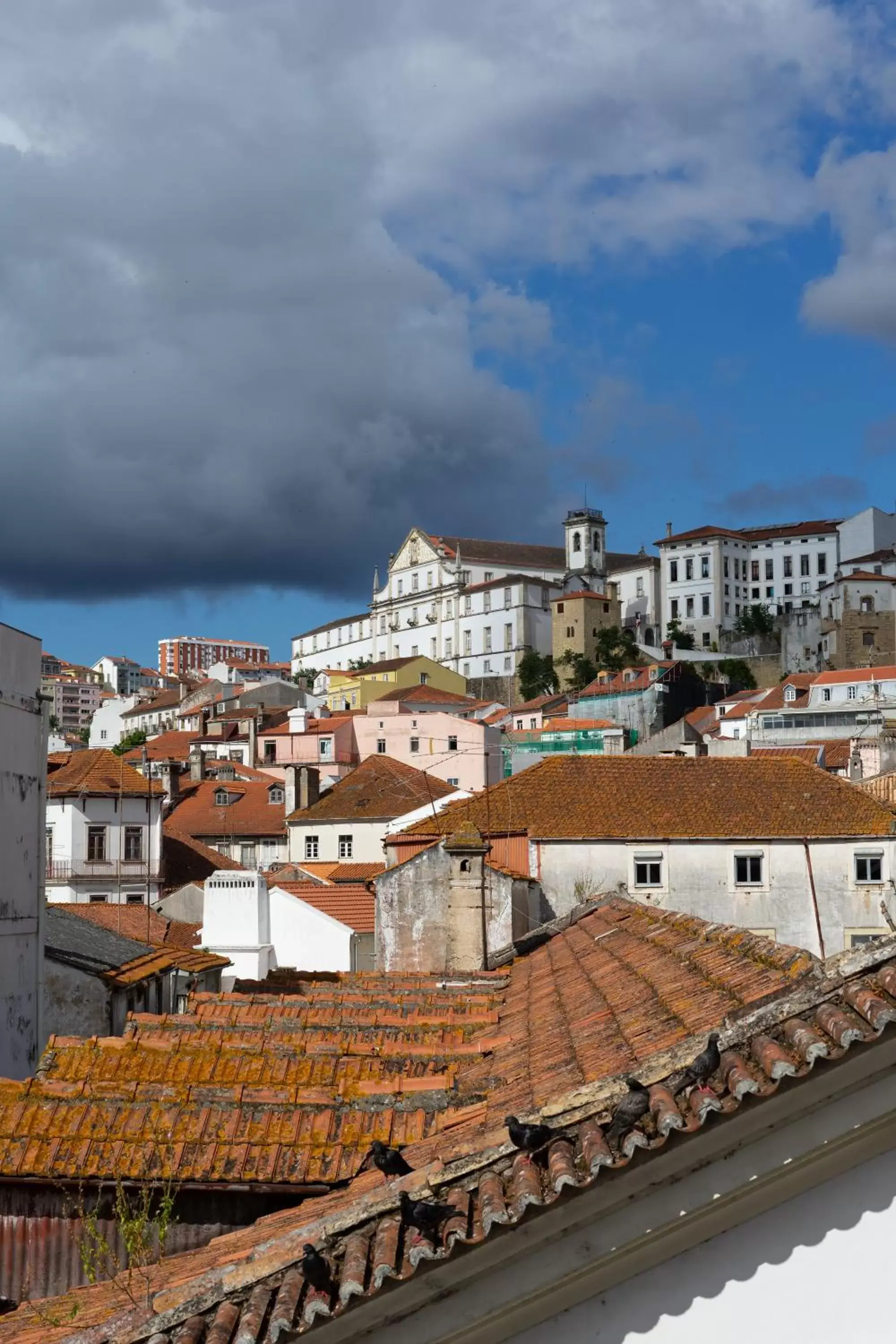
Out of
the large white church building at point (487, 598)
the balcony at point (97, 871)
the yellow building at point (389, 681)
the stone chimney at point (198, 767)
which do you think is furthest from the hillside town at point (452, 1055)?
the large white church building at point (487, 598)

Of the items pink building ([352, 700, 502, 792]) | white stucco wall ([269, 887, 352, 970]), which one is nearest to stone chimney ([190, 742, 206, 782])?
pink building ([352, 700, 502, 792])

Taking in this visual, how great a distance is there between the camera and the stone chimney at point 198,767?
75438 millimetres

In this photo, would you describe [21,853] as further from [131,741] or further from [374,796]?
[131,741]

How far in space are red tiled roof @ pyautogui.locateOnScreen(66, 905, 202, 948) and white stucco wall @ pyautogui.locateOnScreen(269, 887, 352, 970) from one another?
1.73m

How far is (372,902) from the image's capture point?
31.1 metres

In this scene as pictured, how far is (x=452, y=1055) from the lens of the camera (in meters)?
9.70

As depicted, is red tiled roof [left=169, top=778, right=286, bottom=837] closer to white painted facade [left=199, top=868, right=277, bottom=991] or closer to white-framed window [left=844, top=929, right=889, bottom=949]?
white-framed window [left=844, top=929, right=889, bottom=949]

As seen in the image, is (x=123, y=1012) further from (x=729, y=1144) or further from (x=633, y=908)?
(x=729, y=1144)

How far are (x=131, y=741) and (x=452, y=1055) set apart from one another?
121 m

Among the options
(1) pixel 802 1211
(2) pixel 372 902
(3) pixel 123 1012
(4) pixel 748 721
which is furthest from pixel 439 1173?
(4) pixel 748 721

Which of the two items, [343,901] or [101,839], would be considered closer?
[343,901]

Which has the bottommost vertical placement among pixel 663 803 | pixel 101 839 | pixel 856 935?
pixel 856 935

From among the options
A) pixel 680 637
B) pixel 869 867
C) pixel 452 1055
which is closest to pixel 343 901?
pixel 869 867

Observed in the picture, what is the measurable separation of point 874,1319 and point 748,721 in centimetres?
7093
